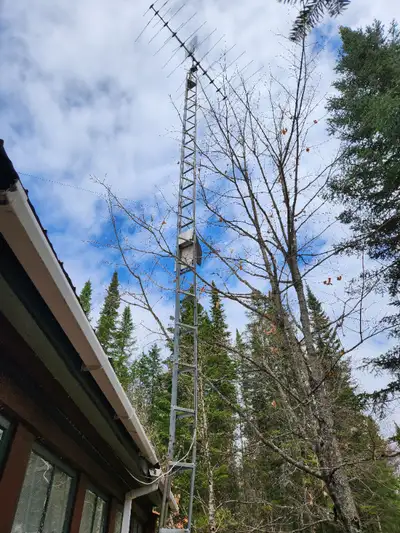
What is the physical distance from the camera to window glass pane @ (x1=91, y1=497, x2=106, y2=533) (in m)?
3.82

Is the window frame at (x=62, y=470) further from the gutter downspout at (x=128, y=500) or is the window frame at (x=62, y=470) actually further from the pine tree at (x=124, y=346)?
the pine tree at (x=124, y=346)

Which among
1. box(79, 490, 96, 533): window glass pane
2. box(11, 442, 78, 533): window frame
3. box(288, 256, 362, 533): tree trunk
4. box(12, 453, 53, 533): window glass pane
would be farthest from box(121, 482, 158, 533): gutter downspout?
box(288, 256, 362, 533): tree trunk

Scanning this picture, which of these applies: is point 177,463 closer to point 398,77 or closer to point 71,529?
point 71,529

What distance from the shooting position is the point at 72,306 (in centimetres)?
187

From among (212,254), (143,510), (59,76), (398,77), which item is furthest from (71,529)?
(398,77)

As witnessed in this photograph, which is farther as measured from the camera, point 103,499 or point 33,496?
point 103,499

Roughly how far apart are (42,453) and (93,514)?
1.73 meters

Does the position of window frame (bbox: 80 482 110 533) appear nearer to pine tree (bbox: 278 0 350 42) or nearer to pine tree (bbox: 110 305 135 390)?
pine tree (bbox: 278 0 350 42)

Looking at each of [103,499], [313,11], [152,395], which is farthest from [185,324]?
[152,395]

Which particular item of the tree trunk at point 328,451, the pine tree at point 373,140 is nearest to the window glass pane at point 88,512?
the tree trunk at point 328,451

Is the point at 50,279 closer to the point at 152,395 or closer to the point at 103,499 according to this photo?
the point at 103,499

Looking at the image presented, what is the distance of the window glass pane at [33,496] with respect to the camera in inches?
90.5

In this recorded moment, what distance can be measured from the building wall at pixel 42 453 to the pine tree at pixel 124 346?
15.4 m

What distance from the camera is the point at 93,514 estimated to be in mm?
3729
